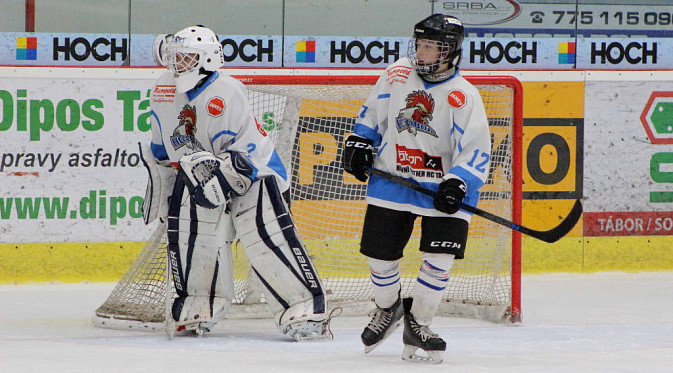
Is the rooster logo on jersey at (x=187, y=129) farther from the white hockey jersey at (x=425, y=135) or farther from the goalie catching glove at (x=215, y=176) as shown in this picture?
the white hockey jersey at (x=425, y=135)

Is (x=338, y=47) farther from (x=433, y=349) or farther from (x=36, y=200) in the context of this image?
(x=433, y=349)

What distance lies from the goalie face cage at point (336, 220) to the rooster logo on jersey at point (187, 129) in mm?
471

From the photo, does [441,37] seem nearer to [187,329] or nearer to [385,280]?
[385,280]

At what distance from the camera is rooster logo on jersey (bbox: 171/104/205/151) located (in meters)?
3.59

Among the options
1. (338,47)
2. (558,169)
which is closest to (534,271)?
(558,169)

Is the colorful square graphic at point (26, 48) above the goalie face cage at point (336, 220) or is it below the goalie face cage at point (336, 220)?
above

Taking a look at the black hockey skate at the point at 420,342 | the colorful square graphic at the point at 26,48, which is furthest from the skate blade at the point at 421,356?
the colorful square graphic at the point at 26,48

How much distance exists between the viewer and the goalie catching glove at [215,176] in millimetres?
3471

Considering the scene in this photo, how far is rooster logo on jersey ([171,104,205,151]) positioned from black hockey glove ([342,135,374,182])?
556mm

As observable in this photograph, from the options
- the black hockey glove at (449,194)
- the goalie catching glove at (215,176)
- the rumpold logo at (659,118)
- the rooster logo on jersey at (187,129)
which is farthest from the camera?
the rumpold logo at (659,118)

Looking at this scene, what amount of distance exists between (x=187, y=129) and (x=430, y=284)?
1.03m

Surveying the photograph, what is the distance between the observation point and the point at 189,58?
3.56m

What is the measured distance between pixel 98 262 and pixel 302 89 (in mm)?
1452

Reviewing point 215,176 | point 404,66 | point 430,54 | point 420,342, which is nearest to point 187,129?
point 215,176
